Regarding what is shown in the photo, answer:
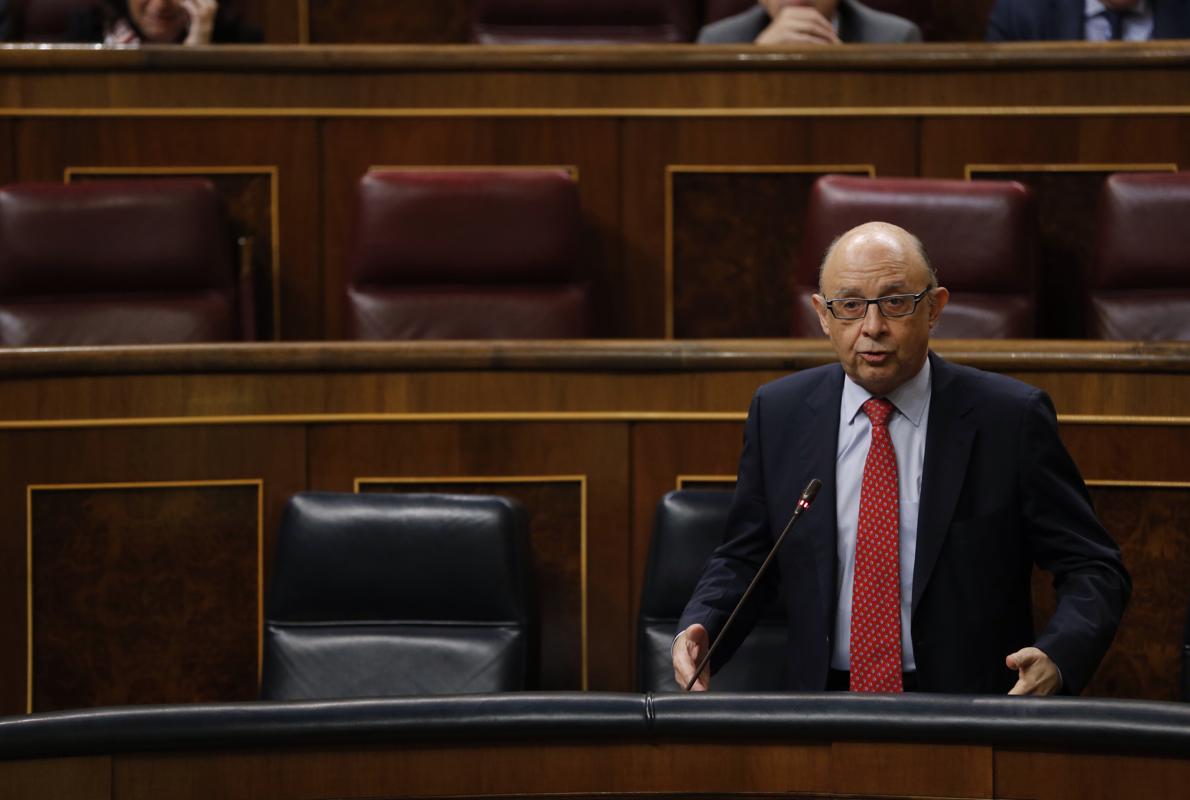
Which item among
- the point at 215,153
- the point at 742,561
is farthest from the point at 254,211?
the point at 742,561

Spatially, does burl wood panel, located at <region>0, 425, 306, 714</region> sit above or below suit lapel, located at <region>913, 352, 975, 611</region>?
below

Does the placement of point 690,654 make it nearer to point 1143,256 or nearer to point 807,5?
point 1143,256

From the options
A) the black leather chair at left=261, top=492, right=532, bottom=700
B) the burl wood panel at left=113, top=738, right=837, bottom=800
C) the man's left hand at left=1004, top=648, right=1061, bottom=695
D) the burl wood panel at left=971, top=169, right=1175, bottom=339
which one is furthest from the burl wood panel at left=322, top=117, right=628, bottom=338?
the burl wood panel at left=113, top=738, right=837, bottom=800

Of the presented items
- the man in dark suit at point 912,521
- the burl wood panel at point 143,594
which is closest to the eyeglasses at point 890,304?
the man in dark suit at point 912,521

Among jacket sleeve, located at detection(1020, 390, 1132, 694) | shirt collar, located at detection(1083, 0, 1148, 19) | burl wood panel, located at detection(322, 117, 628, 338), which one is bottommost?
jacket sleeve, located at detection(1020, 390, 1132, 694)

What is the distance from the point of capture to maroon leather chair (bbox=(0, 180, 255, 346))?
114cm

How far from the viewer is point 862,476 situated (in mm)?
753

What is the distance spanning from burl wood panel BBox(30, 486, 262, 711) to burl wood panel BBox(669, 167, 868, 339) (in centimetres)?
46

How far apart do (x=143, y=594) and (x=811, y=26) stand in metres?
0.75

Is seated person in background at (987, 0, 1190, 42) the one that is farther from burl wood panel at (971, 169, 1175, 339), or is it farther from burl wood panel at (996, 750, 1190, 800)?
burl wood panel at (996, 750, 1190, 800)

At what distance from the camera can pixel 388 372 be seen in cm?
92

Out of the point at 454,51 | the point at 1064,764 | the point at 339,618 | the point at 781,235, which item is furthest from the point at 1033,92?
the point at 1064,764

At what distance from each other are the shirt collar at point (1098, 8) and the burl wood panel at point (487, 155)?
46cm

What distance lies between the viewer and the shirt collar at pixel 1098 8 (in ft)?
4.41
